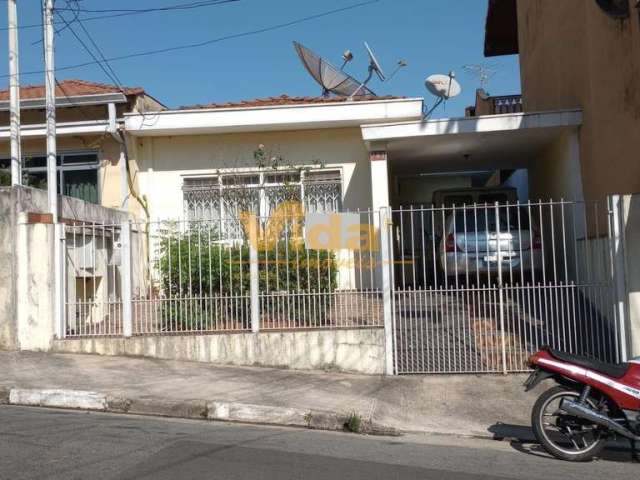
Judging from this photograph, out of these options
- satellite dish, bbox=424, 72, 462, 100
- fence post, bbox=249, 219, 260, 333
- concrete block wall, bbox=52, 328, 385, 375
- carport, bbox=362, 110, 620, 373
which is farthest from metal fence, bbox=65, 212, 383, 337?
satellite dish, bbox=424, 72, 462, 100

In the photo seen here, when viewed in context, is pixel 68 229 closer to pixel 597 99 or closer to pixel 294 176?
pixel 294 176

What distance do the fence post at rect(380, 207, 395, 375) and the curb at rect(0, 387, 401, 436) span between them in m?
1.78

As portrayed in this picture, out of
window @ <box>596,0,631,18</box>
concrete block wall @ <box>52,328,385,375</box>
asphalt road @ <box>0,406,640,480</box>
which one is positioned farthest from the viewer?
window @ <box>596,0,631,18</box>

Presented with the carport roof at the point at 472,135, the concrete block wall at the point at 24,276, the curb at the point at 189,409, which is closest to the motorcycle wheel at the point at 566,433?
the curb at the point at 189,409

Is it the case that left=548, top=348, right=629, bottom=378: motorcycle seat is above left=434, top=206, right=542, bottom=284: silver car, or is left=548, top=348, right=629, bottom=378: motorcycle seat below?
below

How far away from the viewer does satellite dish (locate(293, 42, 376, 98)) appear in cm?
1357

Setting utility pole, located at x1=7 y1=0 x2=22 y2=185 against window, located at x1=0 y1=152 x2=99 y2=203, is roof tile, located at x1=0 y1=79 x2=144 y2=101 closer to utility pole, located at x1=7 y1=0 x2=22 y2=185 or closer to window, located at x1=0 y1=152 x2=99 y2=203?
A: window, located at x1=0 y1=152 x2=99 y2=203

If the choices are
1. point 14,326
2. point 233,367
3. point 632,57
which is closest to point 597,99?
point 632,57

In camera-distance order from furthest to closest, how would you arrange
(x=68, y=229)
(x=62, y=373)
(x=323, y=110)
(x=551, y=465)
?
(x=323, y=110)
(x=68, y=229)
(x=62, y=373)
(x=551, y=465)

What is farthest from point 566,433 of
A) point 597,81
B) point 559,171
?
point 559,171

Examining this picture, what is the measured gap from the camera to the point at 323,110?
1238 cm

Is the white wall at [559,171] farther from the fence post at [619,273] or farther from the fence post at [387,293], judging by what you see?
the fence post at [387,293]

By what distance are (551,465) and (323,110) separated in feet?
27.4

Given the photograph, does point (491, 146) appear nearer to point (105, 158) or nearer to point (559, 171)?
point (559, 171)
